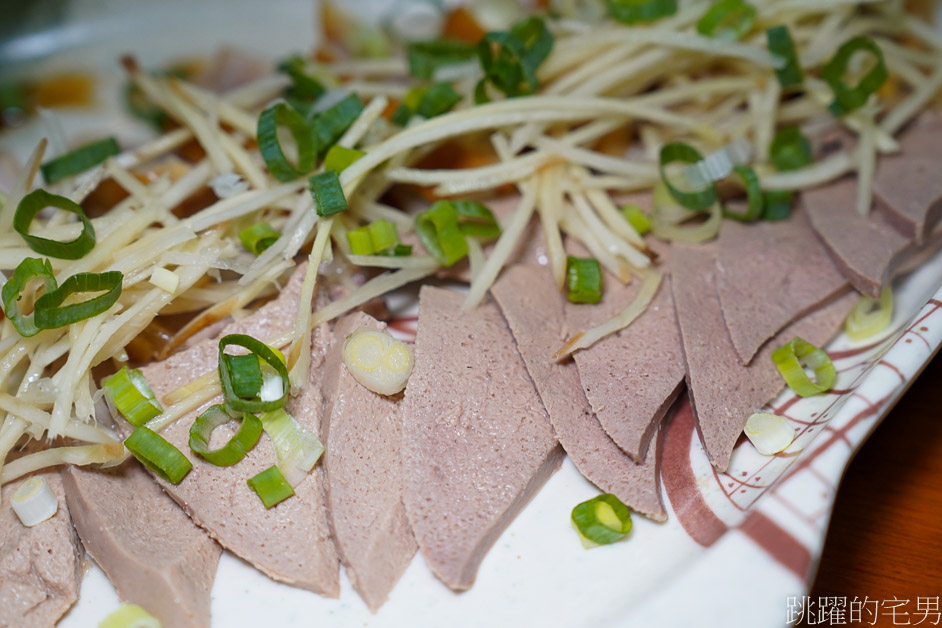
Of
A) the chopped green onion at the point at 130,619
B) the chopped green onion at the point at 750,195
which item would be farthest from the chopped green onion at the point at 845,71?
the chopped green onion at the point at 130,619

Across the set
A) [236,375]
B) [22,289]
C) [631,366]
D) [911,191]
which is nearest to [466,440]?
[631,366]

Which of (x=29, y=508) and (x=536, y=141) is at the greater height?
(x=536, y=141)

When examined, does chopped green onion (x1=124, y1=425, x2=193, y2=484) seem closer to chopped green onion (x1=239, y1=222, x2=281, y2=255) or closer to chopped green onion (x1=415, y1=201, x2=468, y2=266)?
chopped green onion (x1=239, y1=222, x2=281, y2=255)

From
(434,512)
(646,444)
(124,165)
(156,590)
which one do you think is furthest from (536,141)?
(156,590)

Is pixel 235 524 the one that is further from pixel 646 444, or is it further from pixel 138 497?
pixel 646 444

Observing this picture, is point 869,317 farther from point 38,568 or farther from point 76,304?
point 38,568

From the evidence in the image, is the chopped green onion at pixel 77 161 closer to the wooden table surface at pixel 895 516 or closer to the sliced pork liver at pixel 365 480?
the sliced pork liver at pixel 365 480
